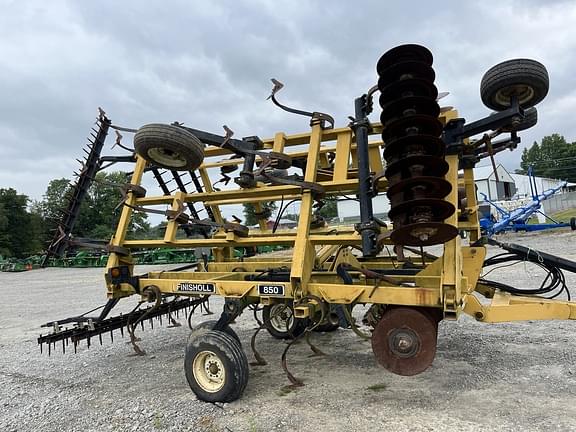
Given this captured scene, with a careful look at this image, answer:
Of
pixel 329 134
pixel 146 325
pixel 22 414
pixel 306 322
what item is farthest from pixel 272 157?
pixel 146 325

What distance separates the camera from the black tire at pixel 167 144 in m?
3.55

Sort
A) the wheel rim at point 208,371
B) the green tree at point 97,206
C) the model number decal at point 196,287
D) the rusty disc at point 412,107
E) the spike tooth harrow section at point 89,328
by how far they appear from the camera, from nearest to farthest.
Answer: the rusty disc at point 412,107 → the wheel rim at point 208,371 → the model number decal at point 196,287 → the spike tooth harrow section at point 89,328 → the green tree at point 97,206

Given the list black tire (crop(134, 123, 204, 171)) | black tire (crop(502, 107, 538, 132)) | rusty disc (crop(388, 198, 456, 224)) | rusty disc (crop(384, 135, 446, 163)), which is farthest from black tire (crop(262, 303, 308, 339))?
black tire (crop(502, 107, 538, 132))

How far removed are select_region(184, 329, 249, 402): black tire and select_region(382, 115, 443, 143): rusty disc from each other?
213 centimetres

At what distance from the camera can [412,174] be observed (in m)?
3.05

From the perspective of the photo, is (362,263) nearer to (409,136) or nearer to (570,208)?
(409,136)

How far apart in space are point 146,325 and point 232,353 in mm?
4192

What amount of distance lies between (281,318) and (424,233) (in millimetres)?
3302

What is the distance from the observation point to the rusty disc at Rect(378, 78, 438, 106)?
120 inches

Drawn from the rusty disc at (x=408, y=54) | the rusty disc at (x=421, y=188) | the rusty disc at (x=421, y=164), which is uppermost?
the rusty disc at (x=408, y=54)

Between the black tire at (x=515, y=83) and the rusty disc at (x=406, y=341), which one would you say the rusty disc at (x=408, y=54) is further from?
the rusty disc at (x=406, y=341)

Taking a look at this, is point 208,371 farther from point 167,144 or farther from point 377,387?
point 167,144

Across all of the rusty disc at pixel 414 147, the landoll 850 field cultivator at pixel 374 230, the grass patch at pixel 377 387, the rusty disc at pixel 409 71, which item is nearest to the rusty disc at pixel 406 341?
the landoll 850 field cultivator at pixel 374 230

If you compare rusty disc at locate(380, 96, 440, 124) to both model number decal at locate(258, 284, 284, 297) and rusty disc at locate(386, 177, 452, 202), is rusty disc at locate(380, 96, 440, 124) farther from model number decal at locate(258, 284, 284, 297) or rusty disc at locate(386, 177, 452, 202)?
model number decal at locate(258, 284, 284, 297)
